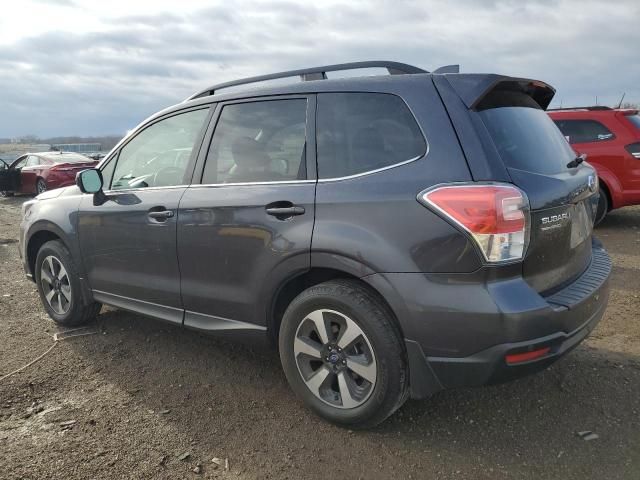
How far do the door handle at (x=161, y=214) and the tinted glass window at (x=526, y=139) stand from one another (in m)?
1.97

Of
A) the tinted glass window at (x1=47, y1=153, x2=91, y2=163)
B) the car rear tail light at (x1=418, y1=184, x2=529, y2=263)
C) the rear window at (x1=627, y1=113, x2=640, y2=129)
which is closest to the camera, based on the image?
the car rear tail light at (x1=418, y1=184, x2=529, y2=263)

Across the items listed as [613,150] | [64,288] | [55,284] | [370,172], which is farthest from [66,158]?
[370,172]

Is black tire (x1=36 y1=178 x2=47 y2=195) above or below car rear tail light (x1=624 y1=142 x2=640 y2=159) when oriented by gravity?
below

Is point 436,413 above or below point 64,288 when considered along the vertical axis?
below

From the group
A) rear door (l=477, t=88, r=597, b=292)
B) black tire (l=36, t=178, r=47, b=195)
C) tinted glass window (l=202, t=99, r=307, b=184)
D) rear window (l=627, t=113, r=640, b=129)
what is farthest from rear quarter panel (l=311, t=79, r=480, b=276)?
black tire (l=36, t=178, r=47, b=195)

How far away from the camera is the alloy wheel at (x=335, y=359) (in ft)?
8.80

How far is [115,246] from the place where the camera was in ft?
12.5

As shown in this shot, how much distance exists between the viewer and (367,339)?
8.62 feet

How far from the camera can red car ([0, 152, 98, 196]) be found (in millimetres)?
14859

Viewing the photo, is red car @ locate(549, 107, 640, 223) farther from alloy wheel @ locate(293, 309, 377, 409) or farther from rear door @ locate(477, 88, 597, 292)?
alloy wheel @ locate(293, 309, 377, 409)

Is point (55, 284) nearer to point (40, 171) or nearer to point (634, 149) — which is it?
point (634, 149)

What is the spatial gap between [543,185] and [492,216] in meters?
0.41

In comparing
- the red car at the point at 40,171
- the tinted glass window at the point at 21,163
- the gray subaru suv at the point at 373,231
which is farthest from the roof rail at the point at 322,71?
the tinted glass window at the point at 21,163

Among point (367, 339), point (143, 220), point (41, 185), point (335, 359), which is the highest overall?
point (143, 220)
